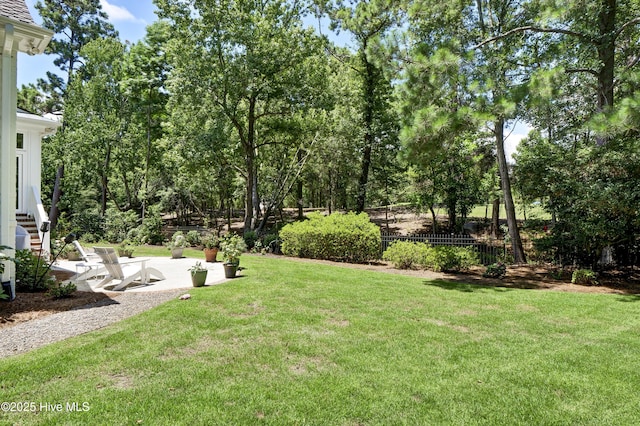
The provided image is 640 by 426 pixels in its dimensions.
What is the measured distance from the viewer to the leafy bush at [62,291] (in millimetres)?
6230

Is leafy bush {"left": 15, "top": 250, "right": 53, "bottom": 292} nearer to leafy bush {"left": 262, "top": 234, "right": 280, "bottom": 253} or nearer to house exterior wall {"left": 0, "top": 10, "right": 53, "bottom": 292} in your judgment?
house exterior wall {"left": 0, "top": 10, "right": 53, "bottom": 292}

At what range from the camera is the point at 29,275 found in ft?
22.5

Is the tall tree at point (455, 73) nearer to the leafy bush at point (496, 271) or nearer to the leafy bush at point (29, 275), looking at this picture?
the leafy bush at point (496, 271)

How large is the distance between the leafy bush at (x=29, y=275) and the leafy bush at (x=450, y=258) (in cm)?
968

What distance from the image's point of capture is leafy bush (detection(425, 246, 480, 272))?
10.6 meters

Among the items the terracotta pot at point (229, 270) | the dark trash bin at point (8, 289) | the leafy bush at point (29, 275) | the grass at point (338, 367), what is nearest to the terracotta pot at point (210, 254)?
the terracotta pot at point (229, 270)

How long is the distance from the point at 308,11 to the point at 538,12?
11.8 m

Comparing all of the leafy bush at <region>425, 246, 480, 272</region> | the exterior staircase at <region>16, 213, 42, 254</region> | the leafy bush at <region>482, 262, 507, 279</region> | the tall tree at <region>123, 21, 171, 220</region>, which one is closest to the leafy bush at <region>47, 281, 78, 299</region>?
the exterior staircase at <region>16, 213, 42, 254</region>

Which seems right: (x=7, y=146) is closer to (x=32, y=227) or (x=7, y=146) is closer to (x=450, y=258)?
(x=32, y=227)

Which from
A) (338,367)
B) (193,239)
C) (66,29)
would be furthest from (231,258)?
(66,29)

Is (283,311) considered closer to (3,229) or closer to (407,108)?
(3,229)

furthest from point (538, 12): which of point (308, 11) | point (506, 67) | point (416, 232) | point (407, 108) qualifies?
point (416, 232)

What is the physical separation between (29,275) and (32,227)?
432 centimetres

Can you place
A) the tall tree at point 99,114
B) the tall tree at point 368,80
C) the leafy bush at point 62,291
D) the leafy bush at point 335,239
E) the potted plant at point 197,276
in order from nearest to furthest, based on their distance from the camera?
the leafy bush at point 62,291, the potted plant at point 197,276, the leafy bush at point 335,239, the tall tree at point 368,80, the tall tree at point 99,114
